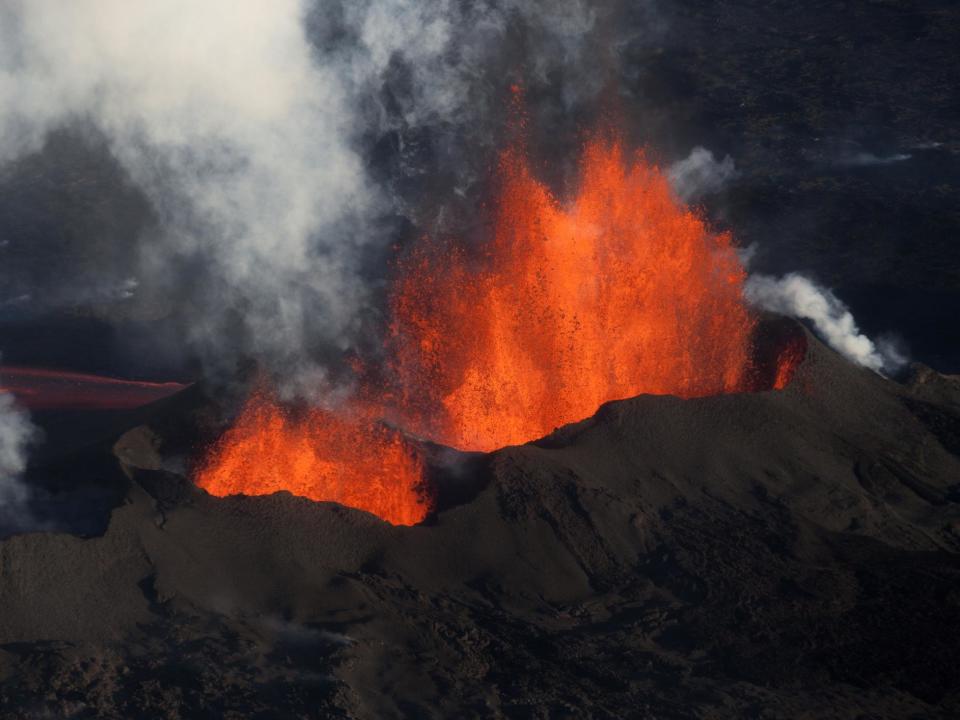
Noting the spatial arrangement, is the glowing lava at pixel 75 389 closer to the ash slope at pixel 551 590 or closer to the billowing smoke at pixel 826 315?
the ash slope at pixel 551 590

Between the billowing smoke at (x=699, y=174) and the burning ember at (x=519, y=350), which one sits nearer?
the burning ember at (x=519, y=350)

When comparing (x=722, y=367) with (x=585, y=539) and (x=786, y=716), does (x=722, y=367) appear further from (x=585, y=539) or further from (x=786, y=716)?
(x=786, y=716)

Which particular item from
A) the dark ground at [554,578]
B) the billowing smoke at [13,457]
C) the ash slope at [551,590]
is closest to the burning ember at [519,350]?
the dark ground at [554,578]

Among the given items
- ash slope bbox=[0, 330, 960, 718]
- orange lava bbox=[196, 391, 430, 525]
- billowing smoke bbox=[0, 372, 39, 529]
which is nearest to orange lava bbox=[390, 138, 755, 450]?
orange lava bbox=[196, 391, 430, 525]

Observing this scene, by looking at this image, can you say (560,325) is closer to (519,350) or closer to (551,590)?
(519,350)

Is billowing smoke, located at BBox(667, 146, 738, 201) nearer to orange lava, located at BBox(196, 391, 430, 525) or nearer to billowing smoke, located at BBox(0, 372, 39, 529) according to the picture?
orange lava, located at BBox(196, 391, 430, 525)
